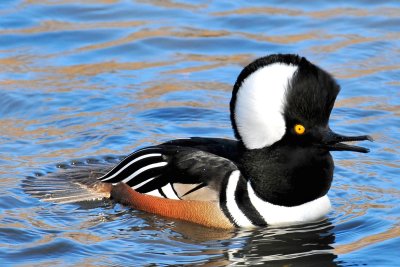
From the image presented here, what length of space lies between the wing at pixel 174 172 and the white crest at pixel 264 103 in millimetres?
453

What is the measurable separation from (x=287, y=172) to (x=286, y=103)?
2.11 feet

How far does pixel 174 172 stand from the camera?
8.98m

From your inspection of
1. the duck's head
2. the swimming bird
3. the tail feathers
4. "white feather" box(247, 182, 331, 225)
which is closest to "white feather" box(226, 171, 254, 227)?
the swimming bird

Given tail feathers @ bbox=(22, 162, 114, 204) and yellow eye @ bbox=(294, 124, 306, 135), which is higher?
yellow eye @ bbox=(294, 124, 306, 135)

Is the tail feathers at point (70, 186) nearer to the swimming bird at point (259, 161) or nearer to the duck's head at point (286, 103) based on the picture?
the swimming bird at point (259, 161)

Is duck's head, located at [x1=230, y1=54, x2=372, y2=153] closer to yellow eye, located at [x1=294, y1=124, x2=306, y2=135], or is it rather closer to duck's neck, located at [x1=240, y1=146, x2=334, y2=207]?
yellow eye, located at [x1=294, y1=124, x2=306, y2=135]

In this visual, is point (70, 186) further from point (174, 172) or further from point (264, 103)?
point (264, 103)

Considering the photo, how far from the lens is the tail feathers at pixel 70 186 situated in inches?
373

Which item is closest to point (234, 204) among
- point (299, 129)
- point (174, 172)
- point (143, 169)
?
point (174, 172)

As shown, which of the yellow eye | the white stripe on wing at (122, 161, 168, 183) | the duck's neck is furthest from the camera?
the white stripe on wing at (122, 161, 168, 183)

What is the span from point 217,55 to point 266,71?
5394 mm

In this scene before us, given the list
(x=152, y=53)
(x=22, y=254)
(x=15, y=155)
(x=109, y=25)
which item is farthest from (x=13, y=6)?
(x=22, y=254)

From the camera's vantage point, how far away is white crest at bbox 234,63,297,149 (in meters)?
8.21

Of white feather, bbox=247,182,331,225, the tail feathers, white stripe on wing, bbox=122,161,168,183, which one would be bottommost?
white feather, bbox=247,182,331,225
